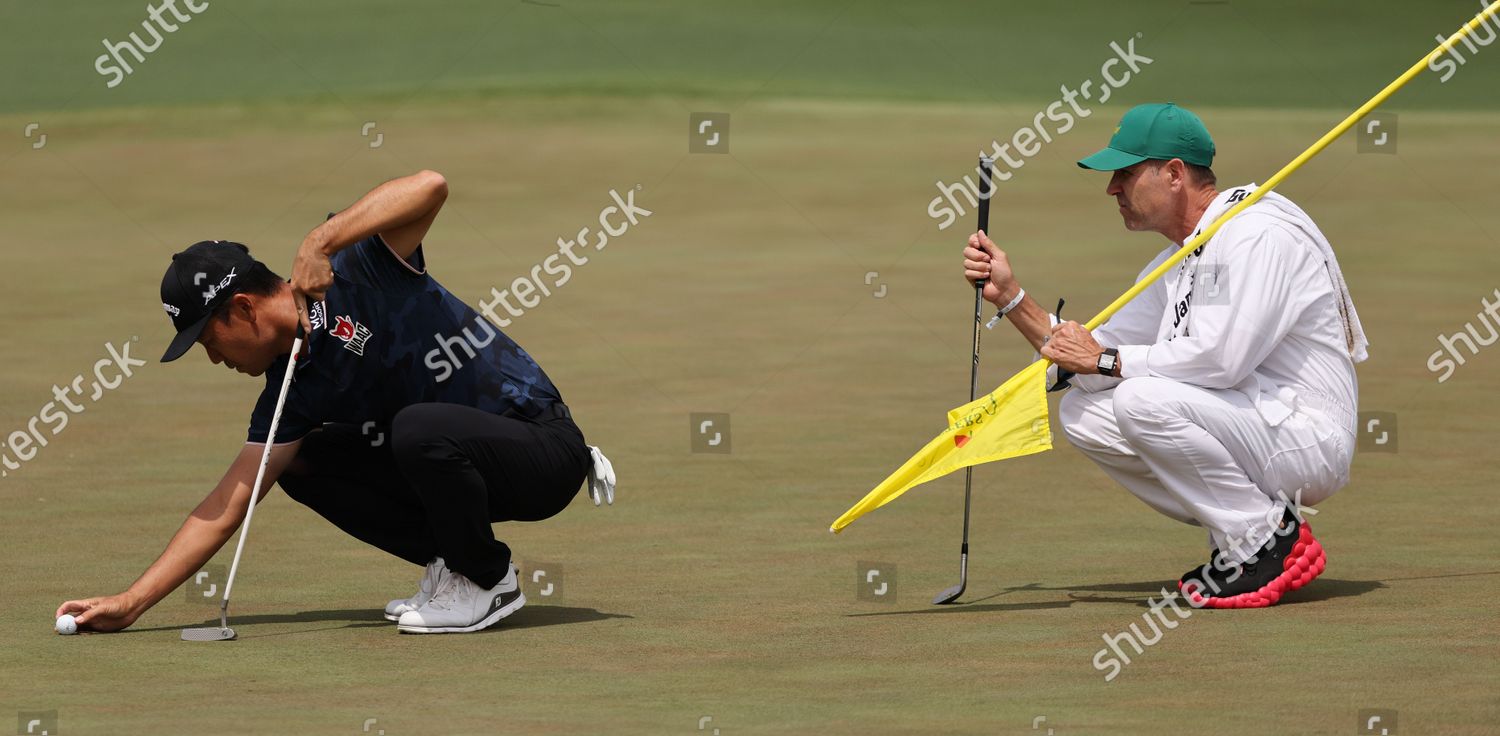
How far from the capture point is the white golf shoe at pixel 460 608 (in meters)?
6.03

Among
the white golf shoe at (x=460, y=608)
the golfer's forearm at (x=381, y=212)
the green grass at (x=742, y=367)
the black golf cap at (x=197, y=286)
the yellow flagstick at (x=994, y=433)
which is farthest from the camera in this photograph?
the yellow flagstick at (x=994, y=433)

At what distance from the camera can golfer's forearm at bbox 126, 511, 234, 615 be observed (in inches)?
232

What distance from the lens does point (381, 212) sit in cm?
558

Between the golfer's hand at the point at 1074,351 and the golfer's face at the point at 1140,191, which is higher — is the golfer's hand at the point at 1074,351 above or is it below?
below

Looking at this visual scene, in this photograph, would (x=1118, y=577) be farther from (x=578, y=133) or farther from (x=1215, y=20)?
(x=1215, y=20)

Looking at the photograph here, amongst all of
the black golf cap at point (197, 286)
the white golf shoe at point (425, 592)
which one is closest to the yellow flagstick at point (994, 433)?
the white golf shoe at point (425, 592)

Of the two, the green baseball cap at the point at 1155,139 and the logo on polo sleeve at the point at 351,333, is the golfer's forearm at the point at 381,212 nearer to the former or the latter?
the logo on polo sleeve at the point at 351,333

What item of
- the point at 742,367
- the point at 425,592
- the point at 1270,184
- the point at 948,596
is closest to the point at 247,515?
the point at 425,592

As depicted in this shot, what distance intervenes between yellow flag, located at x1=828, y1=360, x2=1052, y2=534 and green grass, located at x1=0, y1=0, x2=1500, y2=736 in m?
0.40

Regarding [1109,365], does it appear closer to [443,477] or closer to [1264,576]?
[1264,576]

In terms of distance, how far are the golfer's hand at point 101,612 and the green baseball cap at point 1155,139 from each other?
10.2 feet

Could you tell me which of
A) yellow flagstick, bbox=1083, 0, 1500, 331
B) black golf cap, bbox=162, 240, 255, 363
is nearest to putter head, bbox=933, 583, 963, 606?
yellow flagstick, bbox=1083, 0, 1500, 331

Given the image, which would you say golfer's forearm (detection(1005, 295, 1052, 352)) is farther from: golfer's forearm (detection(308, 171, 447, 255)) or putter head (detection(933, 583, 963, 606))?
golfer's forearm (detection(308, 171, 447, 255))

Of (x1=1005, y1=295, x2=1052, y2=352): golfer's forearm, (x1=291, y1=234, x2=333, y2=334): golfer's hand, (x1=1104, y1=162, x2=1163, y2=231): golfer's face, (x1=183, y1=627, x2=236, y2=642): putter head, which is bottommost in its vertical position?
(x1=183, y1=627, x2=236, y2=642): putter head
